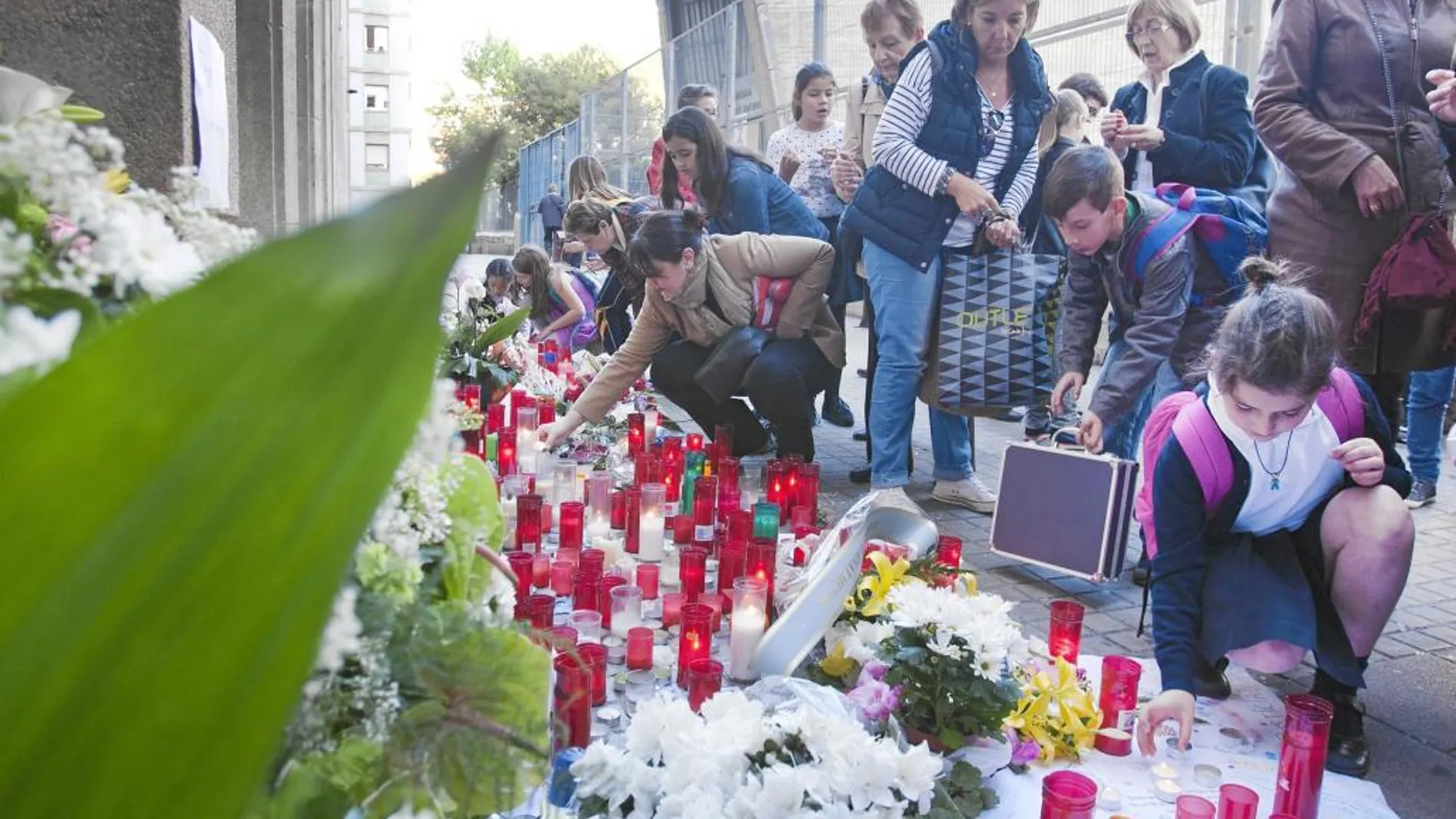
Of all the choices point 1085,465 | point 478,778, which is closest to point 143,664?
point 478,778

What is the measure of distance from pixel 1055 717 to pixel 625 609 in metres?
1.15

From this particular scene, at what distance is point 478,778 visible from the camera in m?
0.74

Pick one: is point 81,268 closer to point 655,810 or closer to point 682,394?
point 655,810

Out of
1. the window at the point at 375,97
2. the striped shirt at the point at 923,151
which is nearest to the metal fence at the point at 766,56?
the striped shirt at the point at 923,151

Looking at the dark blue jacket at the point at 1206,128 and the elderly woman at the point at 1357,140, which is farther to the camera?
the dark blue jacket at the point at 1206,128

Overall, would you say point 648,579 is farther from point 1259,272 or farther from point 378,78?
point 378,78

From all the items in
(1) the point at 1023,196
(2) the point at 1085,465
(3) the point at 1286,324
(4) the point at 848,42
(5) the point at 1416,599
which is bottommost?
(5) the point at 1416,599

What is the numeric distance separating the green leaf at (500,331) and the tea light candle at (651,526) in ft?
2.67

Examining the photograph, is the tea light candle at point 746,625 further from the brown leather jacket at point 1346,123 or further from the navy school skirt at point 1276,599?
the brown leather jacket at point 1346,123

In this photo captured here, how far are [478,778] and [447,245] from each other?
0.52 m

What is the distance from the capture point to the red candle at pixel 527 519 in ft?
11.8

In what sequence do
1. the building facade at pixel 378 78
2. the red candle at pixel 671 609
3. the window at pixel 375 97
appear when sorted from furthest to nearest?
the window at pixel 375 97 < the building facade at pixel 378 78 < the red candle at pixel 671 609

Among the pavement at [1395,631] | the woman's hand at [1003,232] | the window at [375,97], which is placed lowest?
the pavement at [1395,631]

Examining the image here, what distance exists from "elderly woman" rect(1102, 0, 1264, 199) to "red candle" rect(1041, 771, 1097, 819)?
306 centimetres
